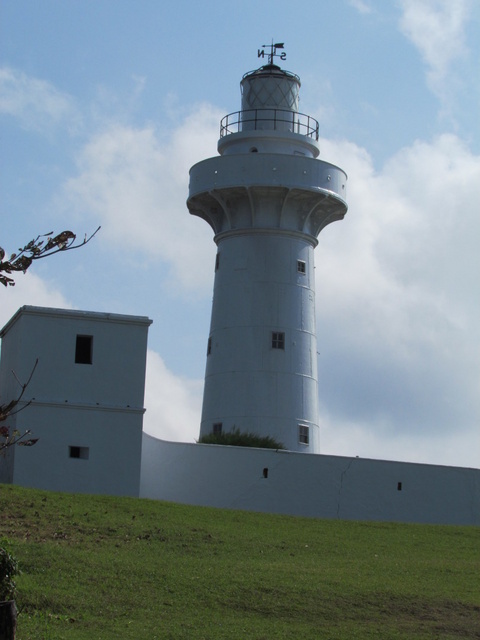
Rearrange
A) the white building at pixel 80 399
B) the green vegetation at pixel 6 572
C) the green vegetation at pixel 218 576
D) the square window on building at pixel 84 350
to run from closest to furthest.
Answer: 1. the green vegetation at pixel 6 572
2. the green vegetation at pixel 218 576
3. the white building at pixel 80 399
4. the square window on building at pixel 84 350

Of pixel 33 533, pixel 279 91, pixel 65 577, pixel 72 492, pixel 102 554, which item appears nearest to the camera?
pixel 65 577

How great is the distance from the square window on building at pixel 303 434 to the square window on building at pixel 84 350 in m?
7.22

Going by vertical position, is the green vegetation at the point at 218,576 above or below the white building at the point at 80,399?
below

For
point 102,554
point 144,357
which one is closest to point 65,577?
point 102,554

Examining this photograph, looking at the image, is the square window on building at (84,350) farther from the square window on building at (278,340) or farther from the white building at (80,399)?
the square window on building at (278,340)

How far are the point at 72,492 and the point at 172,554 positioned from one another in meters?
7.33

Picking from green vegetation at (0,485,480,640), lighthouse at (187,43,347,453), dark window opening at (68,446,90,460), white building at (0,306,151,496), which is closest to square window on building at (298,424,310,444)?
lighthouse at (187,43,347,453)

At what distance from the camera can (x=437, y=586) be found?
1891 cm

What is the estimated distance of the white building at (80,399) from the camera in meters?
27.0

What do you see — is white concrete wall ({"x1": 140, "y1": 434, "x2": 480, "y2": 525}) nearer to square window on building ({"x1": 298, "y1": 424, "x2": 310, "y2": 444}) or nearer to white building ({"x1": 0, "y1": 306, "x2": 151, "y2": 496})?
white building ({"x1": 0, "y1": 306, "x2": 151, "y2": 496})

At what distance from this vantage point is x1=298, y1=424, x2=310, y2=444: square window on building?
106 feet

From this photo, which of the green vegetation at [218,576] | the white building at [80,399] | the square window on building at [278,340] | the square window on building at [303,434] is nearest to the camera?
the green vegetation at [218,576]

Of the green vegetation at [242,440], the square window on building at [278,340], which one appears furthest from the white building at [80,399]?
the square window on building at [278,340]

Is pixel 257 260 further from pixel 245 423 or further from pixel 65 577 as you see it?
pixel 65 577
